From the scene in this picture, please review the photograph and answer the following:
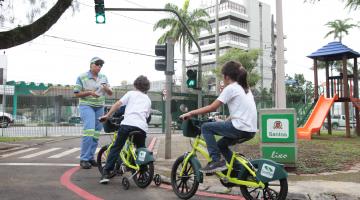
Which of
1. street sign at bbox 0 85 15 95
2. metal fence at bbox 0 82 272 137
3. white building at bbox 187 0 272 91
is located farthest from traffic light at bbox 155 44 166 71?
white building at bbox 187 0 272 91

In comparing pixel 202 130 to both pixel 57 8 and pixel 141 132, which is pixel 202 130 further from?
pixel 57 8

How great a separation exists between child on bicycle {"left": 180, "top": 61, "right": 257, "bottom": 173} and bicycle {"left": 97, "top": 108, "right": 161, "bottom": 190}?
107cm

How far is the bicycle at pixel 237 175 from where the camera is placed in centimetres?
488

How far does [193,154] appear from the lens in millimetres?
5660

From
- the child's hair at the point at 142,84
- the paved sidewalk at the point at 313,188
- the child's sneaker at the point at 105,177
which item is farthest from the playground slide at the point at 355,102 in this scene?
the child's sneaker at the point at 105,177

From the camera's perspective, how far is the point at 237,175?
523 cm

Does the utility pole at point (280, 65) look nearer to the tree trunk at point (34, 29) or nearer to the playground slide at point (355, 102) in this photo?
the tree trunk at point (34, 29)

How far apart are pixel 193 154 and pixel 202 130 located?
1.28 feet

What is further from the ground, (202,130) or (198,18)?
(198,18)

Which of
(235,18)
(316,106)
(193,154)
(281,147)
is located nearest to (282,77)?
(281,147)

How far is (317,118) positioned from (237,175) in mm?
13605

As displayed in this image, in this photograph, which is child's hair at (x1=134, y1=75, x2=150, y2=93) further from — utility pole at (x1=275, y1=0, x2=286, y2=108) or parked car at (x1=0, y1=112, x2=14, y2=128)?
parked car at (x1=0, y1=112, x2=14, y2=128)

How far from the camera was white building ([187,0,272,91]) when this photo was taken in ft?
283

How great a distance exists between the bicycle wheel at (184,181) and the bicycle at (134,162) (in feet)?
1.48
